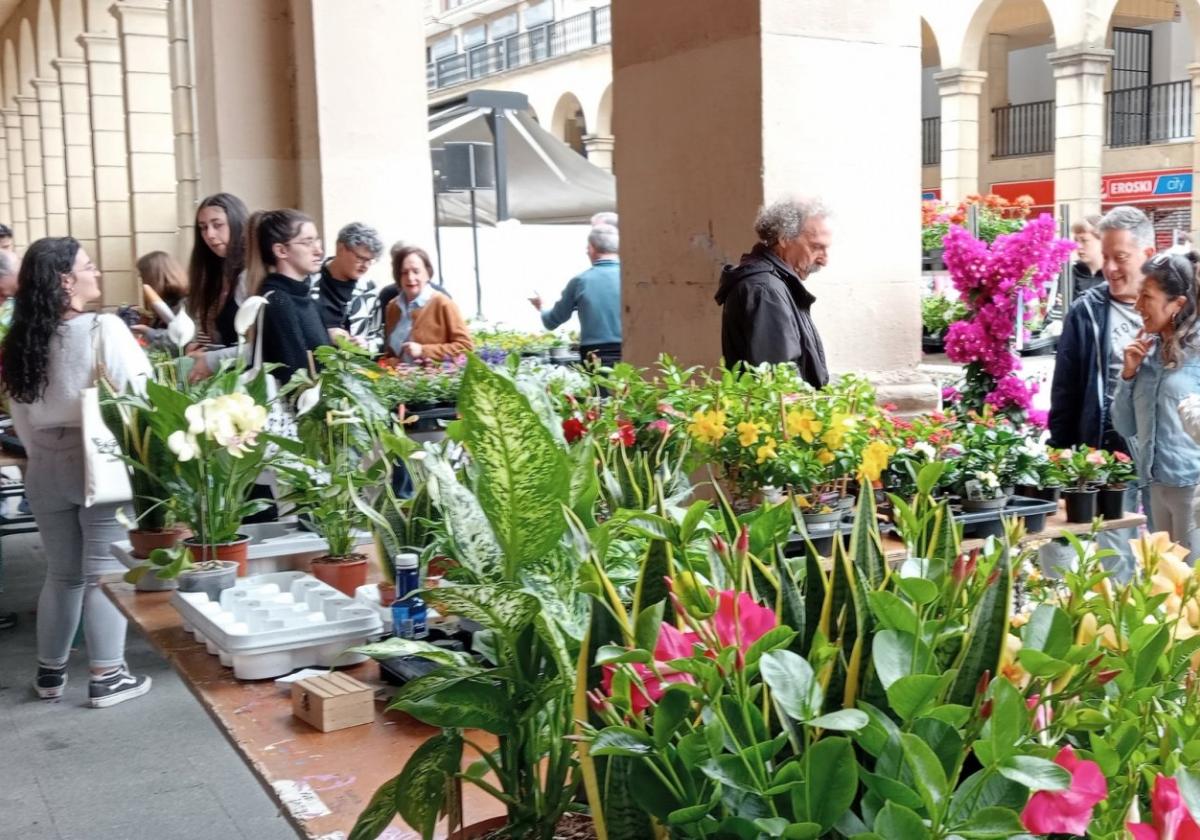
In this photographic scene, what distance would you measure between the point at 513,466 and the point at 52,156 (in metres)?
19.0

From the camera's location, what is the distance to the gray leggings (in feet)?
13.9

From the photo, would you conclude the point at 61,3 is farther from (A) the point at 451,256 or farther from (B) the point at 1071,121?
(B) the point at 1071,121

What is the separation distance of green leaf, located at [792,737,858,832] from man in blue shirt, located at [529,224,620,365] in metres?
6.05

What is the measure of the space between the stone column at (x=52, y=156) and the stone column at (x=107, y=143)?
4.06 m

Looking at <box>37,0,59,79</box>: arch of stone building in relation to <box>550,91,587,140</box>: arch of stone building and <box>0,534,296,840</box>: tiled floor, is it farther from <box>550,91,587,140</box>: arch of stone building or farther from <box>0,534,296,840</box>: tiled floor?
<box>0,534,296,840</box>: tiled floor

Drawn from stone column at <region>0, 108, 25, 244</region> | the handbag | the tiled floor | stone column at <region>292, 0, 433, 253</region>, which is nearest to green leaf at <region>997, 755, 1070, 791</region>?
the tiled floor

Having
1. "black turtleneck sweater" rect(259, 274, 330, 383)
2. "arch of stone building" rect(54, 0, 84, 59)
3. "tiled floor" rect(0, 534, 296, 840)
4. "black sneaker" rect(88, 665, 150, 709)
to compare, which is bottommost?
"tiled floor" rect(0, 534, 296, 840)

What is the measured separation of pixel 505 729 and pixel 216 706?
989mm

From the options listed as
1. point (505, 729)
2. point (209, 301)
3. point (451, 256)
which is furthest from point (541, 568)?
point (451, 256)

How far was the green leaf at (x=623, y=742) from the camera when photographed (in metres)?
0.89

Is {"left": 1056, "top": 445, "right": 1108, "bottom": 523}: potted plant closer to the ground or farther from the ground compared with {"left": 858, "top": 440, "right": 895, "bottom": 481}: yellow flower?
closer to the ground

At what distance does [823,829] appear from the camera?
0.83m

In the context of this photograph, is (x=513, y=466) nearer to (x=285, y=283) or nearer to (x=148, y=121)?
(x=285, y=283)

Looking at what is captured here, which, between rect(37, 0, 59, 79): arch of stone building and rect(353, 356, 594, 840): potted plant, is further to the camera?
rect(37, 0, 59, 79): arch of stone building
